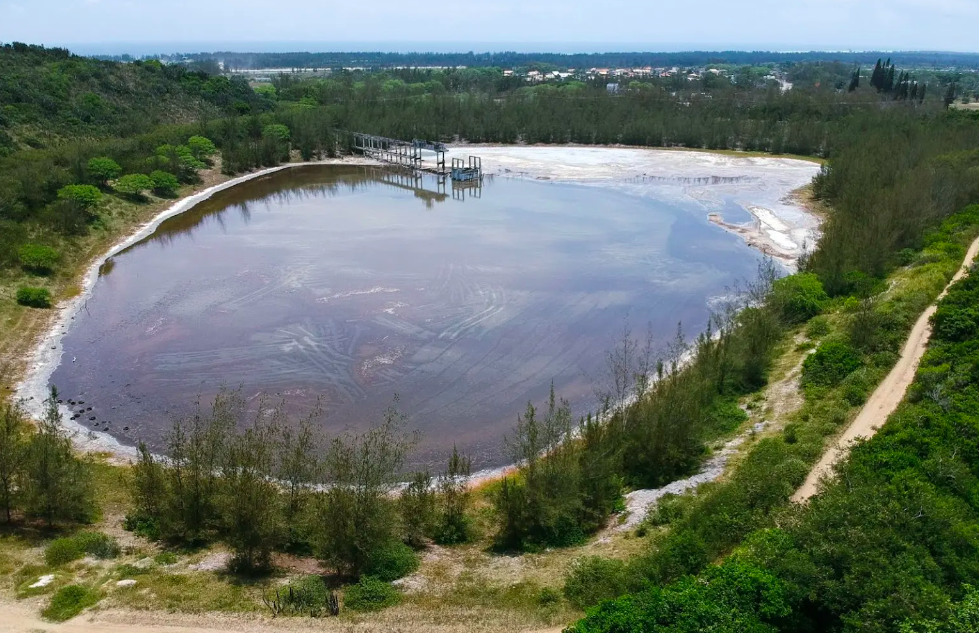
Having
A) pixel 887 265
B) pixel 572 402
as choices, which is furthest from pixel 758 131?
pixel 572 402

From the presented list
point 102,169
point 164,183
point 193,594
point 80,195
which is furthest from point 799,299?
point 102,169

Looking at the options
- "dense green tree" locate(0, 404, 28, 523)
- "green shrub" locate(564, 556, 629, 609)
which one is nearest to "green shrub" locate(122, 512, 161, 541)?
"dense green tree" locate(0, 404, 28, 523)

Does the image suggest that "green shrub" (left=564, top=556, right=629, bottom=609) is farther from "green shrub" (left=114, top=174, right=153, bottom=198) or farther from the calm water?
"green shrub" (left=114, top=174, right=153, bottom=198)

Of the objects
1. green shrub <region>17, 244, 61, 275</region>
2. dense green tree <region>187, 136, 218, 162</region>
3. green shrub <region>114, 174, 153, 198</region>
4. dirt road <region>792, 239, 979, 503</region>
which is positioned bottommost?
dirt road <region>792, 239, 979, 503</region>

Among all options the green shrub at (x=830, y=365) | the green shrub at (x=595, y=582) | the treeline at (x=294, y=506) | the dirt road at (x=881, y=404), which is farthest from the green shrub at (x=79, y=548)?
the green shrub at (x=830, y=365)

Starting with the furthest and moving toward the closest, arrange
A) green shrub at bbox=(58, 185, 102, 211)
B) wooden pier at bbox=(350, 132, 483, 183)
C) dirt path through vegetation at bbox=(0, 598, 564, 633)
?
wooden pier at bbox=(350, 132, 483, 183)
green shrub at bbox=(58, 185, 102, 211)
dirt path through vegetation at bbox=(0, 598, 564, 633)

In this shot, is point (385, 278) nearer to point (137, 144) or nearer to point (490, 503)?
point (490, 503)

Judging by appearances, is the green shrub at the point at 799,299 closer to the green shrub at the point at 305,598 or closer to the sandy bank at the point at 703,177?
the sandy bank at the point at 703,177
